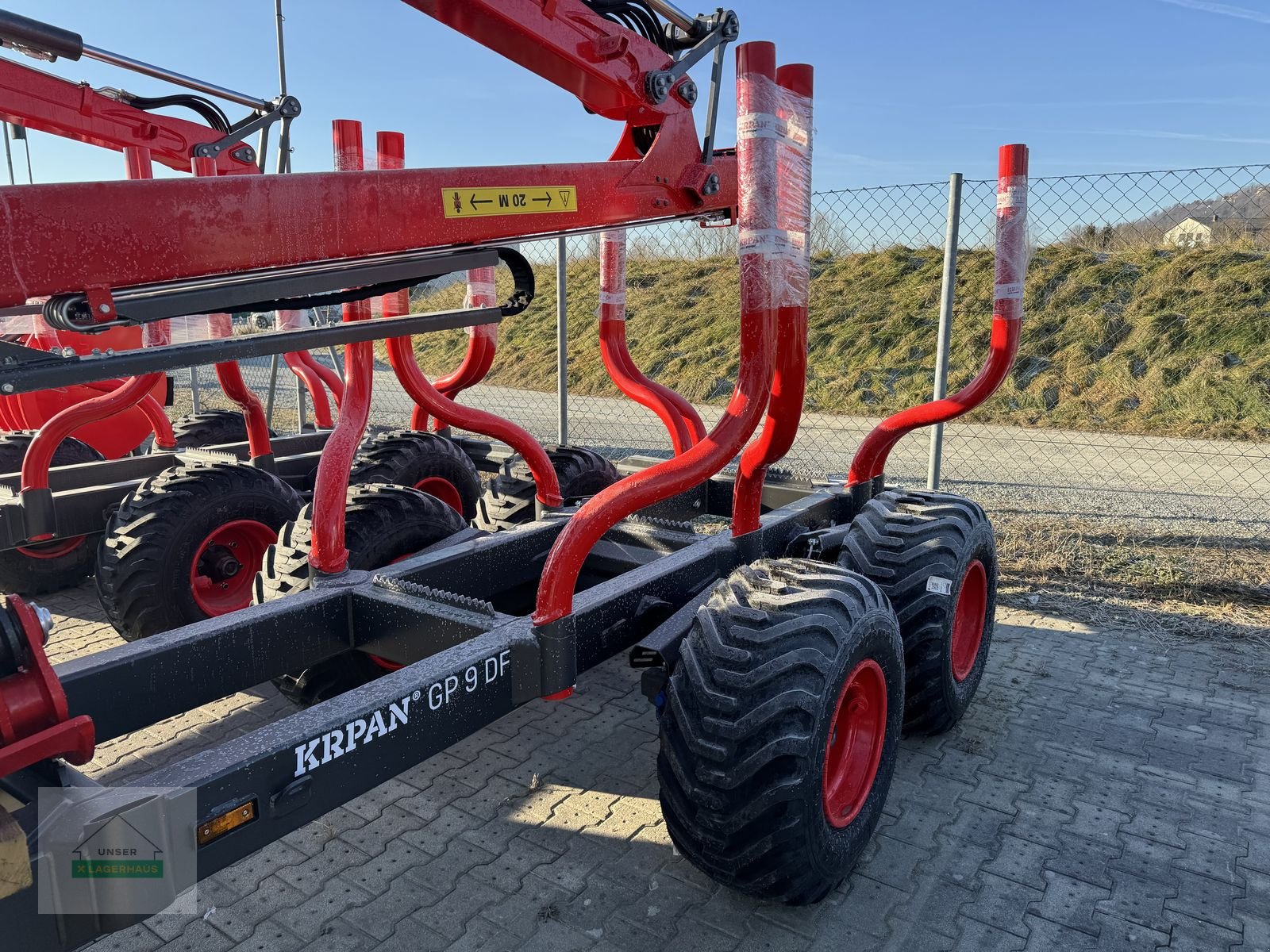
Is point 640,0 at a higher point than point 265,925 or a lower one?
higher

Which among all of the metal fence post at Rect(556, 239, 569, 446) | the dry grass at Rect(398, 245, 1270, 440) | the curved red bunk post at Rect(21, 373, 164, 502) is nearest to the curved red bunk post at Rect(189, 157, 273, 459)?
the curved red bunk post at Rect(21, 373, 164, 502)

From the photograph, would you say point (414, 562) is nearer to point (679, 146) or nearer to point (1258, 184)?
point (679, 146)

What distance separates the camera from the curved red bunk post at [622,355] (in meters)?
5.09

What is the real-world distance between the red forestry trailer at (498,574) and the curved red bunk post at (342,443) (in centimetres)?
1

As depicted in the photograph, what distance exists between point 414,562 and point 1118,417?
1290 cm

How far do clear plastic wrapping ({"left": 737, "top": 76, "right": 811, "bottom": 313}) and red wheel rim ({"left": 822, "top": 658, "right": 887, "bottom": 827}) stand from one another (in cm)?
130

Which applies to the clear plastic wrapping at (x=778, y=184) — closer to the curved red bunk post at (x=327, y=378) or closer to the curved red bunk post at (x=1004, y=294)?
the curved red bunk post at (x=1004, y=294)

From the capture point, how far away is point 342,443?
11.6 ft

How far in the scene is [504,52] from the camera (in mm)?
3221

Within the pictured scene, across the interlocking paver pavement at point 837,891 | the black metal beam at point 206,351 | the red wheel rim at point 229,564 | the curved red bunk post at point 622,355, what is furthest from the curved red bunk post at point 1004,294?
the red wheel rim at point 229,564

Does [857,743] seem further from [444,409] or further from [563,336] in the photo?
[563,336]

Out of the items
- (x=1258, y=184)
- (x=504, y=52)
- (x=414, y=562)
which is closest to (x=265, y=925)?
(x=414, y=562)

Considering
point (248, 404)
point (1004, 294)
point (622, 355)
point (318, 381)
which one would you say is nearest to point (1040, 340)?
point (1004, 294)

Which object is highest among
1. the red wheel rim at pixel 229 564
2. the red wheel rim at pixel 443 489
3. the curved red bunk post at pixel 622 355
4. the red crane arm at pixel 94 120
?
the red crane arm at pixel 94 120
